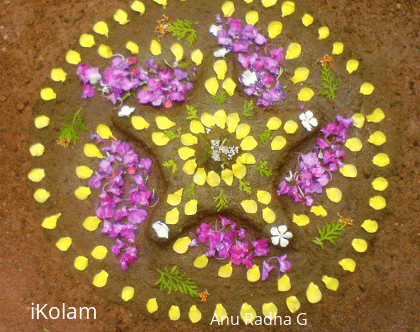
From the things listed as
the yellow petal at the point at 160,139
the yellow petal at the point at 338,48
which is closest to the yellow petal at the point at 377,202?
the yellow petal at the point at 338,48

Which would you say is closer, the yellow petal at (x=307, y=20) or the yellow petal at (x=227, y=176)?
the yellow petal at (x=227, y=176)

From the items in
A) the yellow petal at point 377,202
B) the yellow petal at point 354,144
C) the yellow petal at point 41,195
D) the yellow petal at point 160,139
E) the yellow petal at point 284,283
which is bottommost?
the yellow petal at point 41,195

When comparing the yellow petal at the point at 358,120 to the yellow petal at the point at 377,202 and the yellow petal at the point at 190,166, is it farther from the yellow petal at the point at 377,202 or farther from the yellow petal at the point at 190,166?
the yellow petal at the point at 190,166

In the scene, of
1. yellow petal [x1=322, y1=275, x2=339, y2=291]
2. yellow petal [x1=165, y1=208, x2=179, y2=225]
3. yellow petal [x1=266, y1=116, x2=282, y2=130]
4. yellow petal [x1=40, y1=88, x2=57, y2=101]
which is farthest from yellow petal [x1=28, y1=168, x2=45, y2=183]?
yellow petal [x1=322, y1=275, x2=339, y2=291]

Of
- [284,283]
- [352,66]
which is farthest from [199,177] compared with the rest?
[352,66]

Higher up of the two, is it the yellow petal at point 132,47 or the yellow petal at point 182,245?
the yellow petal at point 132,47

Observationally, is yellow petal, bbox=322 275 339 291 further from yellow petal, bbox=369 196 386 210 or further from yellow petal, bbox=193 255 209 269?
yellow petal, bbox=193 255 209 269

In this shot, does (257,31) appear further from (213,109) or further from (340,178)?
(340,178)
